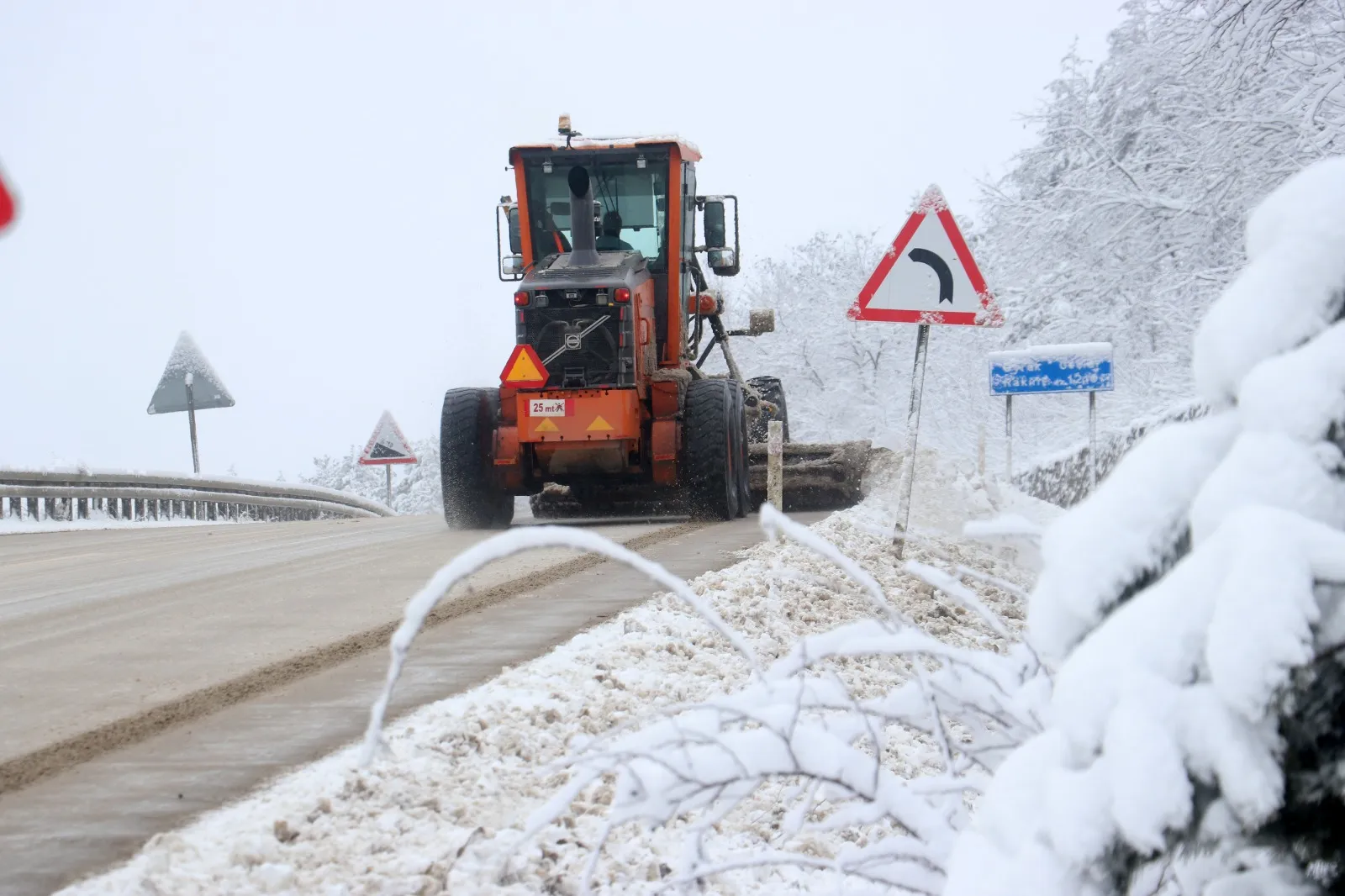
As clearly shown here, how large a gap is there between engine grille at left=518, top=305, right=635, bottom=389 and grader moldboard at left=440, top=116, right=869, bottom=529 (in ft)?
0.04

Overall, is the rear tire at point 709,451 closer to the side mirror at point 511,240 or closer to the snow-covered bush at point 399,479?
the side mirror at point 511,240

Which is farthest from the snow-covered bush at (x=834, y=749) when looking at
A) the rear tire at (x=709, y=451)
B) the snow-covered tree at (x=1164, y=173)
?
the snow-covered tree at (x=1164, y=173)

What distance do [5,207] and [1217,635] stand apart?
16.3 ft

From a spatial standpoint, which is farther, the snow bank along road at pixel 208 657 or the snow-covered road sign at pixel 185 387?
the snow-covered road sign at pixel 185 387

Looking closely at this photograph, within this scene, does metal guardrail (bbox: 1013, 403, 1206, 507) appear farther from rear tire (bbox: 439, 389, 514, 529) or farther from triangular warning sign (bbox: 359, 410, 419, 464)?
triangular warning sign (bbox: 359, 410, 419, 464)

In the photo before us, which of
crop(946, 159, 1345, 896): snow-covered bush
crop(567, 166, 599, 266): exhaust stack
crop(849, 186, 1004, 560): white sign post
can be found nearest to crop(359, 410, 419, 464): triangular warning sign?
crop(567, 166, 599, 266): exhaust stack

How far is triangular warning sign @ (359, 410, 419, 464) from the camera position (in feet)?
81.4

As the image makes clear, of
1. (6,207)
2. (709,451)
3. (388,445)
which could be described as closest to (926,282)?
(709,451)

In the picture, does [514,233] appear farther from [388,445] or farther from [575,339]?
[388,445]

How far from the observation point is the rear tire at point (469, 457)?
1204 cm

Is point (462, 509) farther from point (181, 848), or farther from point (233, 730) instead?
point (181, 848)

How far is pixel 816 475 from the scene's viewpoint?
46.1 feet

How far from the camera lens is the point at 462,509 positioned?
40.3ft

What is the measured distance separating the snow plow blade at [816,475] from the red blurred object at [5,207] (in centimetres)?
946
